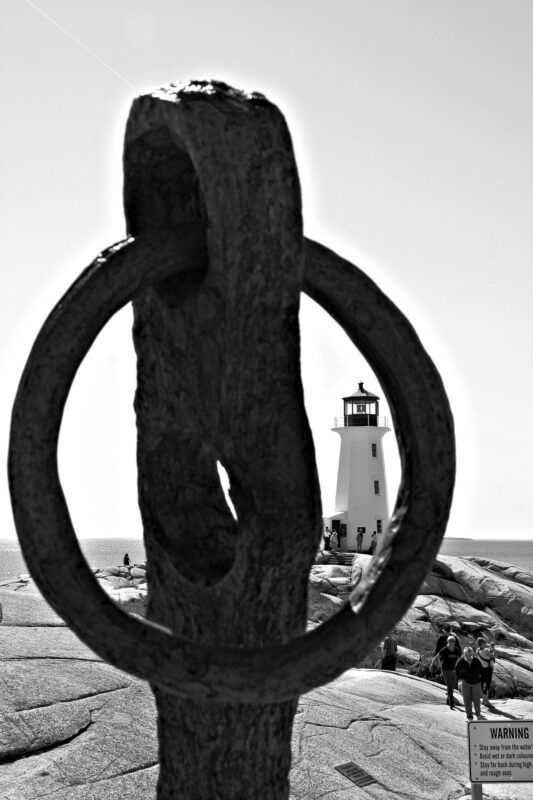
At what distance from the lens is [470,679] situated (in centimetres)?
1209

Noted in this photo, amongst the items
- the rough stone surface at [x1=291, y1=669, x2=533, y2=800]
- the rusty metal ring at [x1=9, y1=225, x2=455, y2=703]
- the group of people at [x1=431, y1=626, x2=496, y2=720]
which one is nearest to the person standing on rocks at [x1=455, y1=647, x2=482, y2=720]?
the group of people at [x1=431, y1=626, x2=496, y2=720]

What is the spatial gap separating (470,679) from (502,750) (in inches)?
147

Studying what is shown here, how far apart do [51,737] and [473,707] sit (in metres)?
8.02

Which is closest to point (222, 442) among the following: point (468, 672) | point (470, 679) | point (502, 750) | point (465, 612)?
point (502, 750)

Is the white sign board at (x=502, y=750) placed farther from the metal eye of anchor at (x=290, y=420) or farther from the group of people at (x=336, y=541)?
the group of people at (x=336, y=541)

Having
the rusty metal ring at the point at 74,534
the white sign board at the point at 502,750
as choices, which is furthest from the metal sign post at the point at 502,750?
the rusty metal ring at the point at 74,534

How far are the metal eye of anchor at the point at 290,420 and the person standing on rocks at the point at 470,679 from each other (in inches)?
427

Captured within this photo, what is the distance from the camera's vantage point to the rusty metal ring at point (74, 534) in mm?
1872

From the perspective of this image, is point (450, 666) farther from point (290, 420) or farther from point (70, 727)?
point (290, 420)

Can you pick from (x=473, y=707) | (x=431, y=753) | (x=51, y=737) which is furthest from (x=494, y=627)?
(x=51, y=737)

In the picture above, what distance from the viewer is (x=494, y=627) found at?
84.9 ft

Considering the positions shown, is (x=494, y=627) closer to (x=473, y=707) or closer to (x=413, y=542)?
(x=473, y=707)

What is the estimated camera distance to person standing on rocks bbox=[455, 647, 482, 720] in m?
12.0

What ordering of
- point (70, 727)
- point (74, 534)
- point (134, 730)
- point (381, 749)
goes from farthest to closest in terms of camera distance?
point (381, 749) → point (134, 730) → point (70, 727) → point (74, 534)
